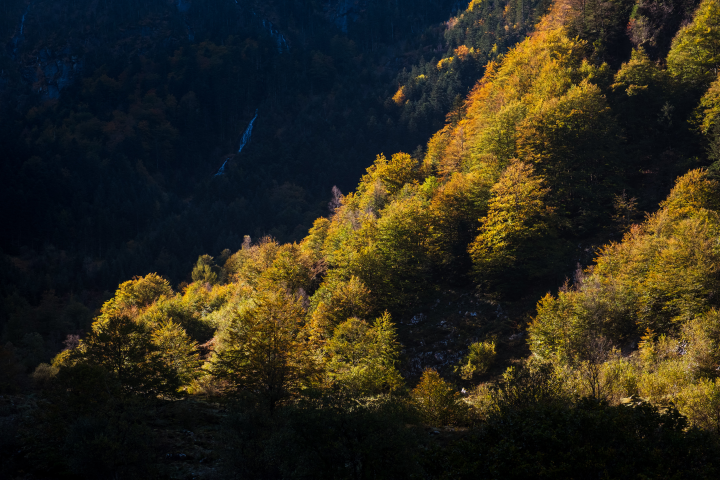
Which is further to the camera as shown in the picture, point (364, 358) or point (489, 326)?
point (489, 326)

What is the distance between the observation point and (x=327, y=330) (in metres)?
50.5

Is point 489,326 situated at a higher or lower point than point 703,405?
higher

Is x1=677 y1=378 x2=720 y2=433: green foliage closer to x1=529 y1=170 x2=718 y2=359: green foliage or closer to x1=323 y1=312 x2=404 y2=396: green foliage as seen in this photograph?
x1=529 y1=170 x2=718 y2=359: green foliage

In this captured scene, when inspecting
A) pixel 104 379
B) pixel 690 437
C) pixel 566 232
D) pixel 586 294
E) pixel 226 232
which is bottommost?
pixel 690 437

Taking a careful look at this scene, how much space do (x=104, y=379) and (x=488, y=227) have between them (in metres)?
42.6

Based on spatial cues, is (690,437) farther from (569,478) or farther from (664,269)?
(664,269)

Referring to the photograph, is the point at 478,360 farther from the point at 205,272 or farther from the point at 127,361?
the point at 205,272

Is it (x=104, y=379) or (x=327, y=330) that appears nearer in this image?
(x=104, y=379)

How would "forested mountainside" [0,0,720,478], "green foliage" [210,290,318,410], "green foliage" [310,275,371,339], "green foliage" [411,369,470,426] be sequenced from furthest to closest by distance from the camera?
"green foliage" [310,275,371,339] < "green foliage" [210,290,318,410] < "green foliage" [411,369,470,426] < "forested mountainside" [0,0,720,478]

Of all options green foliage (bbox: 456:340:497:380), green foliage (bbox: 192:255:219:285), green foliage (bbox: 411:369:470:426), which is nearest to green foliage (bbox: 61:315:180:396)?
green foliage (bbox: 411:369:470:426)

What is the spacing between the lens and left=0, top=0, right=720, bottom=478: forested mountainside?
21.2 m

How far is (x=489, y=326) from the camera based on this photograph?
4838cm

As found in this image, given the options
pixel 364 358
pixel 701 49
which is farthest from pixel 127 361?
pixel 701 49

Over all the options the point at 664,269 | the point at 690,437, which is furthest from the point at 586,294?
the point at 690,437
